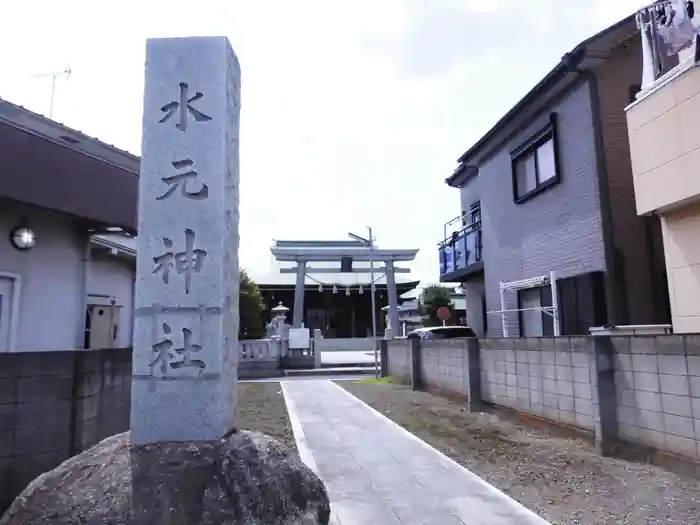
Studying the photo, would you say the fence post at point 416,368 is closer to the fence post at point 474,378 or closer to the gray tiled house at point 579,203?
the gray tiled house at point 579,203

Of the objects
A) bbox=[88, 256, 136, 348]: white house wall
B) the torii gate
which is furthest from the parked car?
bbox=[88, 256, 136, 348]: white house wall

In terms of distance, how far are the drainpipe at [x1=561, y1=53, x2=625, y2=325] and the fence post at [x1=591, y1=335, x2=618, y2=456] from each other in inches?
156

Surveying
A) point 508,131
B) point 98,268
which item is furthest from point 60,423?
point 508,131

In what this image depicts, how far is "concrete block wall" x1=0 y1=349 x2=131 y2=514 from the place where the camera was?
4379mm

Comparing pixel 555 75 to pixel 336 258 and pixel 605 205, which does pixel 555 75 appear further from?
pixel 336 258

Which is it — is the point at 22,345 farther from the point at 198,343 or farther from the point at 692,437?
the point at 692,437

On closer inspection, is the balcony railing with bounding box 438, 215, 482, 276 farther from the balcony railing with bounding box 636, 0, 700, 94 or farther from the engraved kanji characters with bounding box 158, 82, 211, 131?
the engraved kanji characters with bounding box 158, 82, 211, 131

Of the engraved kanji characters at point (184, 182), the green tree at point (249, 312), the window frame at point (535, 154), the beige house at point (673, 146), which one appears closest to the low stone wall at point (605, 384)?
the beige house at point (673, 146)

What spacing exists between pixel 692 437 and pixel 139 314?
16.6 feet

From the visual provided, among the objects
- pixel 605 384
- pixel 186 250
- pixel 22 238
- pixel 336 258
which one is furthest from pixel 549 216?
pixel 336 258

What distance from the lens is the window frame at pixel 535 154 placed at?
11.6m

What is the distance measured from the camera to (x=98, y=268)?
1088 cm

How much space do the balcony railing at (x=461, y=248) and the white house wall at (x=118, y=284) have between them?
383 inches

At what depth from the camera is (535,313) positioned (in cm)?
1271
